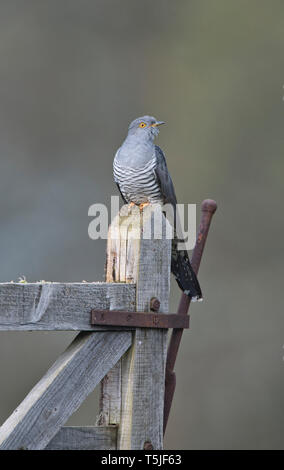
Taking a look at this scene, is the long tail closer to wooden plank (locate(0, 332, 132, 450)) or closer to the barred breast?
wooden plank (locate(0, 332, 132, 450))

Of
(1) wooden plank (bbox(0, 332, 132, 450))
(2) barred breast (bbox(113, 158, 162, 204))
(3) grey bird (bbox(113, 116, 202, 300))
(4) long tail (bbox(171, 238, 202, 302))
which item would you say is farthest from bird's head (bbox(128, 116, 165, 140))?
(1) wooden plank (bbox(0, 332, 132, 450))

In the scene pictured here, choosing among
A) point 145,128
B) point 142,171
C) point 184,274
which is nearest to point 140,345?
point 184,274

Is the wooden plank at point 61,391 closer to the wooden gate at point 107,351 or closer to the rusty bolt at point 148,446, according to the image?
the wooden gate at point 107,351

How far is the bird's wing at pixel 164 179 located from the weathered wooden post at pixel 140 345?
33.2 inches

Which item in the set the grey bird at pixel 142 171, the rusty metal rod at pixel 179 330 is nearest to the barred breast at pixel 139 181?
the grey bird at pixel 142 171

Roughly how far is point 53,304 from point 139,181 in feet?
3.79

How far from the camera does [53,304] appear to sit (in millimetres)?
1346

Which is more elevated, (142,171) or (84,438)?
(142,171)

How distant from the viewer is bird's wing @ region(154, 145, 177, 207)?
2434 millimetres

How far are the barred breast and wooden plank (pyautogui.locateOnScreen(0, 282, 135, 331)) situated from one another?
100 cm

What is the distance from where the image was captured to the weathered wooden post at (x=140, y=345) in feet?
4.82

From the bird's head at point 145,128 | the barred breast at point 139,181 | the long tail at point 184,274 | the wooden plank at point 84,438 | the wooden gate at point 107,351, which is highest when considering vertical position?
the bird's head at point 145,128

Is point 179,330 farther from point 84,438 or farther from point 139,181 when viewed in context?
point 139,181
